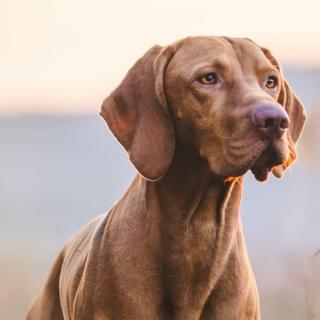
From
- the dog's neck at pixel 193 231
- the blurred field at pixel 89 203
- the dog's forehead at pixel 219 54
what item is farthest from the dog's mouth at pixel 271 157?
the blurred field at pixel 89 203

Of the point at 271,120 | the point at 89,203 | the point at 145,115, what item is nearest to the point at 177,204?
the point at 145,115

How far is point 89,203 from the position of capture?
1403cm

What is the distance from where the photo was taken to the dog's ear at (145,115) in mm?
7531

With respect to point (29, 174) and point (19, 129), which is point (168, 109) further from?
point (19, 129)

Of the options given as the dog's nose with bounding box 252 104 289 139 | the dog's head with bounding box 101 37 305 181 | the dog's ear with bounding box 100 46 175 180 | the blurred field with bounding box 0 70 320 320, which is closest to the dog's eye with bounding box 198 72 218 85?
the dog's head with bounding box 101 37 305 181

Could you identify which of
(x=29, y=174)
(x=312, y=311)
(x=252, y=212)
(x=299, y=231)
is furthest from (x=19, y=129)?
(x=312, y=311)

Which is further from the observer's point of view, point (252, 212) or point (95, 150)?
point (95, 150)

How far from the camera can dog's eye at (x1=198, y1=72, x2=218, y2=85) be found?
24.4 ft

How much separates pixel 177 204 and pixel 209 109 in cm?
54

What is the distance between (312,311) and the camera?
9070 millimetres

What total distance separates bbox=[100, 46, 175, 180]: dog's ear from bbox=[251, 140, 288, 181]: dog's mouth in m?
0.48

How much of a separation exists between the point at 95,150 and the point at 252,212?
3.49 meters

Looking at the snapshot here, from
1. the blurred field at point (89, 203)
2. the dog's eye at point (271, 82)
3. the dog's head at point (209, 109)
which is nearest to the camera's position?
the dog's head at point (209, 109)

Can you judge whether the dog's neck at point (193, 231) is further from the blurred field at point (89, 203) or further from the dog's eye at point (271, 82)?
the blurred field at point (89, 203)
